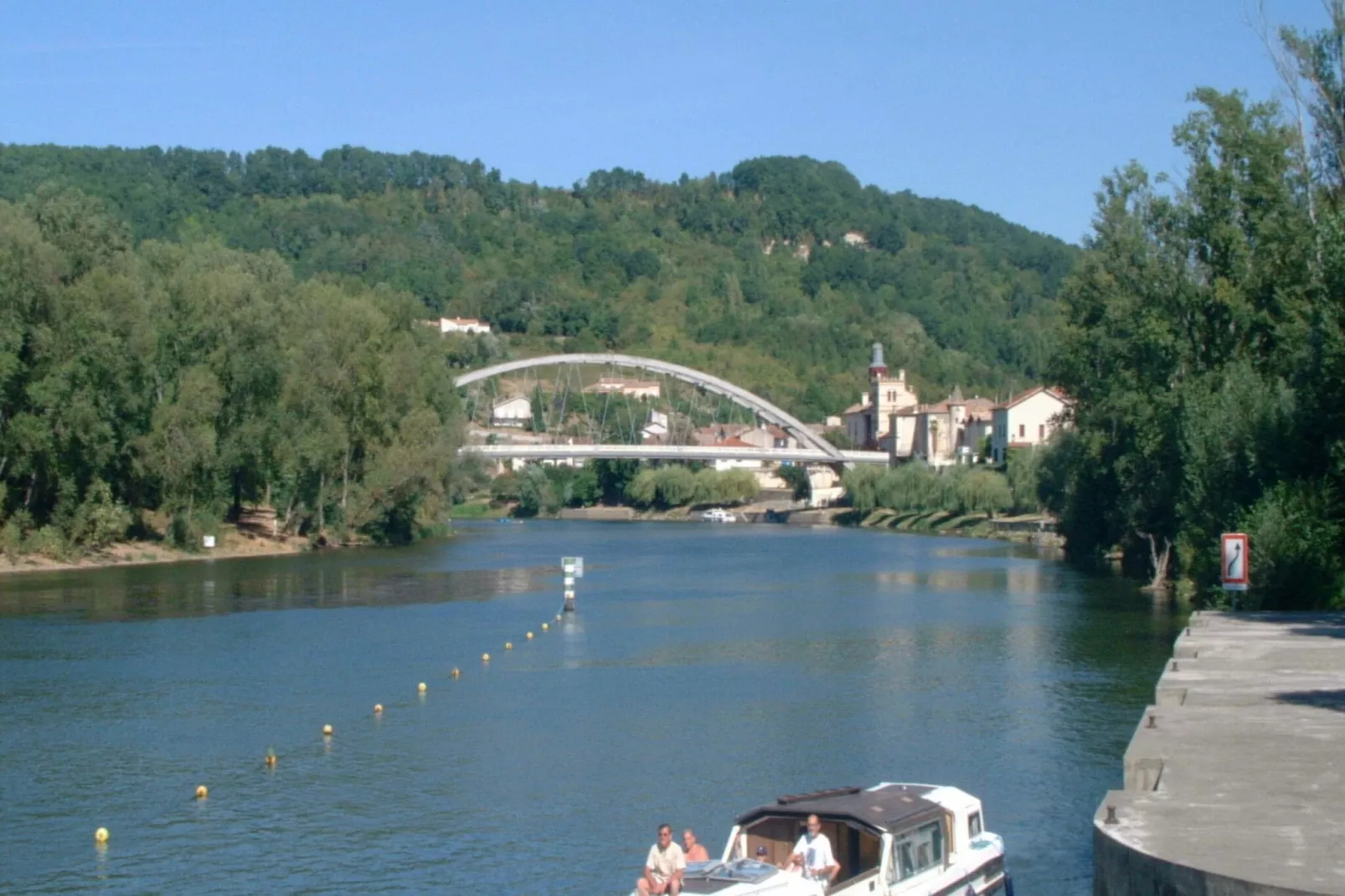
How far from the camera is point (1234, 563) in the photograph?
30656 millimetres

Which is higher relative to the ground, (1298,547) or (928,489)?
(928,489)

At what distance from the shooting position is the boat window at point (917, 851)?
13617 mm

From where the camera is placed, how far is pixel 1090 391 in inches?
2072

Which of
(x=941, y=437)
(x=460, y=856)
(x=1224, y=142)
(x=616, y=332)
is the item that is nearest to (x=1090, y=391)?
(x=1224, y=142)

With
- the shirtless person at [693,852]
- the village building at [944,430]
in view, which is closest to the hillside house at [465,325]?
the village building at [944,430]

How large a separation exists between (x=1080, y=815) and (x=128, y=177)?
183 meters

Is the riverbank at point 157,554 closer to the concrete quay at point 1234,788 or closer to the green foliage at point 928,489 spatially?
the concrete quay at point 1234,788

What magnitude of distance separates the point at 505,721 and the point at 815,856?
12504mm

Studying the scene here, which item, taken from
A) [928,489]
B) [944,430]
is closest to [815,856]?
[928,489]

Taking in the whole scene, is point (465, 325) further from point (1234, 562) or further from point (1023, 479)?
point (1234, 562)

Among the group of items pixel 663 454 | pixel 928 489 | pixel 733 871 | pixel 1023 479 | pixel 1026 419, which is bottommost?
pixel 733 871

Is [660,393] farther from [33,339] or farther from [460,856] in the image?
[460,856]

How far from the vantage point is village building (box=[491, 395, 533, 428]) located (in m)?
151

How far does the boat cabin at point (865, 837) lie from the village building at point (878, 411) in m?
129
